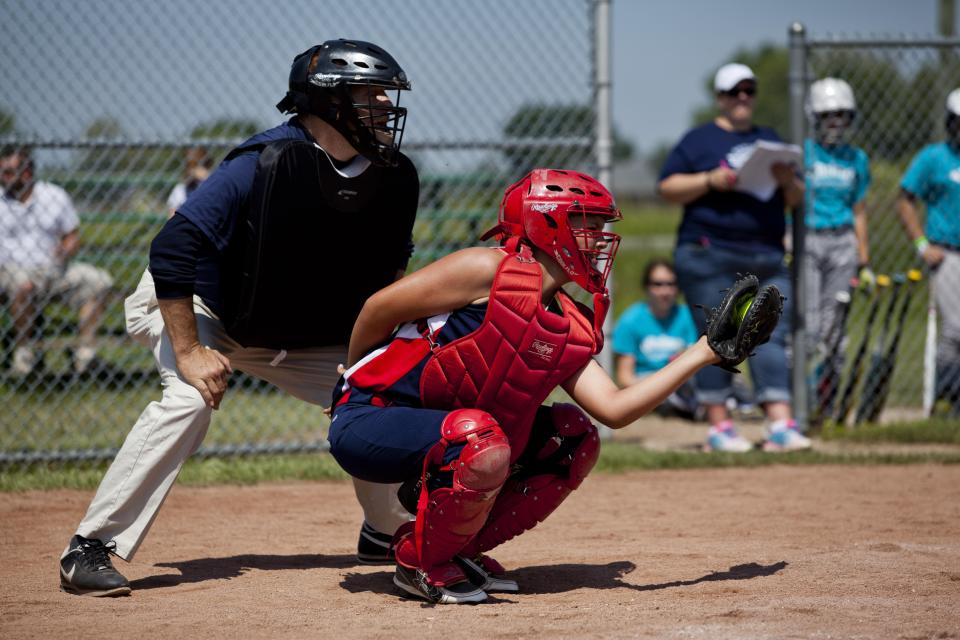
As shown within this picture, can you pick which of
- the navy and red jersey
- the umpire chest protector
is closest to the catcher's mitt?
the navy and red jersey

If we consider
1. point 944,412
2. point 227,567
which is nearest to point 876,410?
point 944,412

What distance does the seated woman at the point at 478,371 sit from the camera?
11.5 feet

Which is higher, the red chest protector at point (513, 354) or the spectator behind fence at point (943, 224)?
the red chest protector at point (513, 354)

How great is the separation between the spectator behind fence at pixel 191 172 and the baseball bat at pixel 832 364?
164 inches

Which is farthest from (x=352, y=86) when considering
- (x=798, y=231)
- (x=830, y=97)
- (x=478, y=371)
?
(x=830, y=97)

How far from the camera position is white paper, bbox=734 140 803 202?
6.46 metres

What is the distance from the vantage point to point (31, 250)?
6844mm

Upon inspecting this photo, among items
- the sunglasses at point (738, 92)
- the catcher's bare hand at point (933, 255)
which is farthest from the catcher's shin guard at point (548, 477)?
the catcher's bare hand at point (933, 255)

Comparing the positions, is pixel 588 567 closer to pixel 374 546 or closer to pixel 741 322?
pixel 374 546

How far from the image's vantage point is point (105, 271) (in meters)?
7.72

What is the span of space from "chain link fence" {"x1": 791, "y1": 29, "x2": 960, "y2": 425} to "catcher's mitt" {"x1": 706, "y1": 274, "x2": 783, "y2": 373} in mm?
4043

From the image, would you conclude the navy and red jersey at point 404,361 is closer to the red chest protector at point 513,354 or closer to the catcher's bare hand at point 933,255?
the red chest protector at point 513,354

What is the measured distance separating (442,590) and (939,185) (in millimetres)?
5286

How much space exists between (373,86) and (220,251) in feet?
2.47
